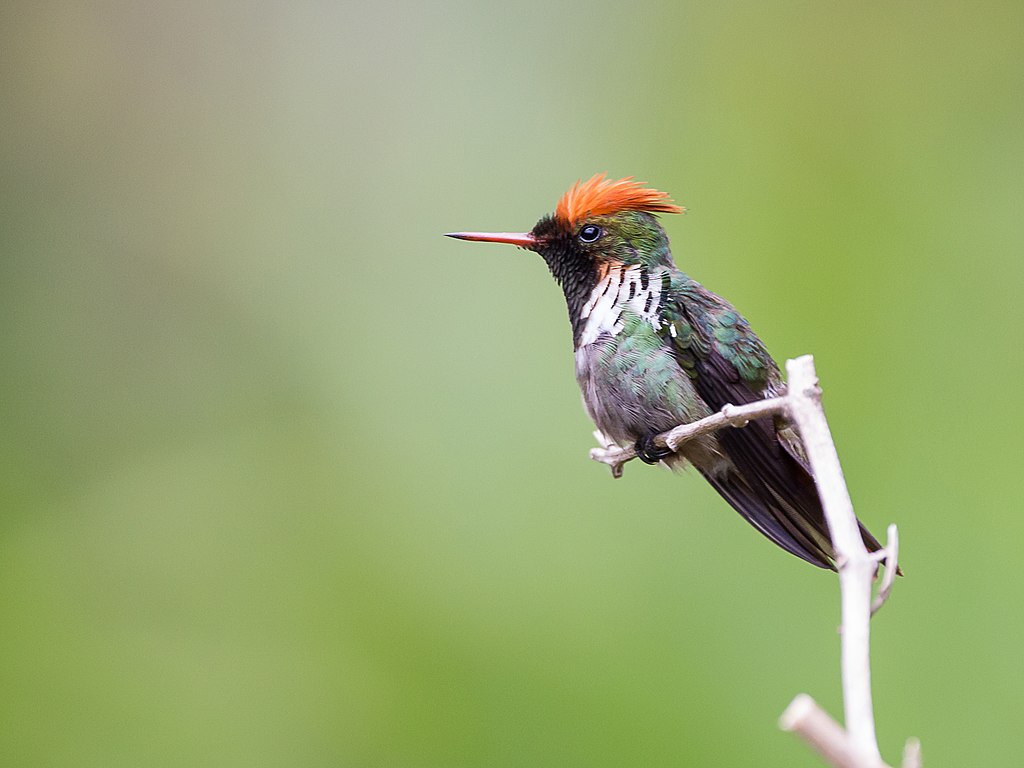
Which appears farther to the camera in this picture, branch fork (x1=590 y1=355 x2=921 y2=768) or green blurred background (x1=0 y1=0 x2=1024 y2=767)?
green blurred background (x1=0 y1=0 x2=1024 y2=767)

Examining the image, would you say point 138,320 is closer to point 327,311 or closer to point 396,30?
point 327,311

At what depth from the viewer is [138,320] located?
2965 mm

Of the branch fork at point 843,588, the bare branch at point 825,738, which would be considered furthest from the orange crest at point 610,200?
the bare branch at point 825,738

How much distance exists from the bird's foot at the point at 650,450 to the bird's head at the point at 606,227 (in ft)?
0.83

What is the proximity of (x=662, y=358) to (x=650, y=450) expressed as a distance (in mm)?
131

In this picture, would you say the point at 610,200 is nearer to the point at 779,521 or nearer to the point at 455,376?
the point at 779,521

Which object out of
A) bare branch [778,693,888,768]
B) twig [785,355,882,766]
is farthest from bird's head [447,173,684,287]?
bare branch [778,693,888,768]

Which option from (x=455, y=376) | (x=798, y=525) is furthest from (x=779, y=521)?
(x=455, y=376)

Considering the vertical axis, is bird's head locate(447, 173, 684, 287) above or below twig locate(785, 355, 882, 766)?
above

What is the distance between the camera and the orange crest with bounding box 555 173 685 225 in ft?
5.26

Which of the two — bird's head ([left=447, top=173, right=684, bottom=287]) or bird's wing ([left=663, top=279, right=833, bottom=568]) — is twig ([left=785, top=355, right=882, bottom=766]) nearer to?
bird's wing ([left=663, top=279, right=833, bottom=568])

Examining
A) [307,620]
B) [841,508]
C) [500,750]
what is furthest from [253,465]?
[841,508]

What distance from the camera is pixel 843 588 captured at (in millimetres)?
859

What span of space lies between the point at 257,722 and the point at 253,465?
0.62 meters
